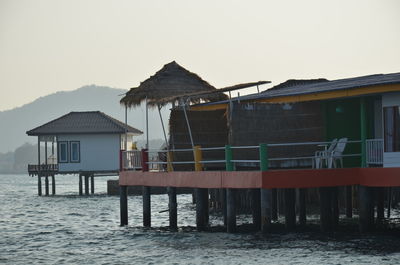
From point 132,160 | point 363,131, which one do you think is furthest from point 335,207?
point 132,160

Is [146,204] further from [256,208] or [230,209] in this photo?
[230,209]

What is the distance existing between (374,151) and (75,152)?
38311 mm

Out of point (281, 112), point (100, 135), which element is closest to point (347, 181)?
point (281, 112)

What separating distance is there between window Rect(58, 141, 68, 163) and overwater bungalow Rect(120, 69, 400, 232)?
3009 centimetres

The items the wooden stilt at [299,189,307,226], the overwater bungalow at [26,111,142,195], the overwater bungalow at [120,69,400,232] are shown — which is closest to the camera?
the overwater bungalow at [120,69,400,232]

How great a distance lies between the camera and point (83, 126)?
67.3m

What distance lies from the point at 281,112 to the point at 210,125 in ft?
11.0

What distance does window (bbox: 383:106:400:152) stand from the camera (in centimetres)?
3056

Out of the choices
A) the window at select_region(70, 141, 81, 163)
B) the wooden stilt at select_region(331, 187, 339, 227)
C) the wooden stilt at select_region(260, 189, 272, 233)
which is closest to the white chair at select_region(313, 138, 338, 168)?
the wooden stilt at select_region(331, 187, 339, 227)

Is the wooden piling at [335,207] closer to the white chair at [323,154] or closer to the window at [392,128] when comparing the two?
the white chair at [323,154]

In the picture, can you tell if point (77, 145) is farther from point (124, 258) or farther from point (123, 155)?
point (124, 258)

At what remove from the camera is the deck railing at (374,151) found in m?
31.2

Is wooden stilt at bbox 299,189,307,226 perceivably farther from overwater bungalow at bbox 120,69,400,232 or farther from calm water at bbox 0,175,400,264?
calm water at bbox 0,175,400,264

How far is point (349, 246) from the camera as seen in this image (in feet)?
94.2
